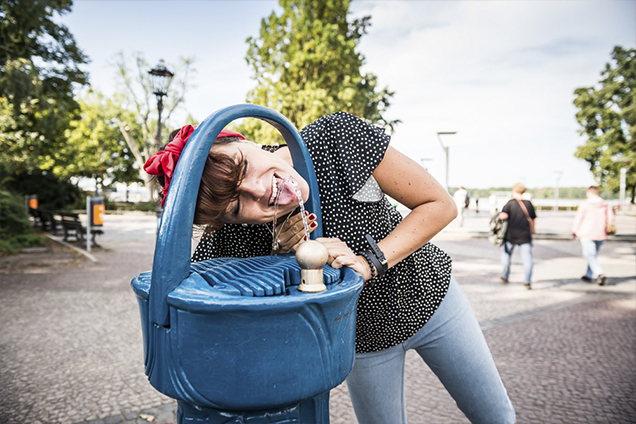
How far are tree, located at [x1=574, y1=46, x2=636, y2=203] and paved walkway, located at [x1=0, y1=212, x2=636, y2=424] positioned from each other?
35699 mm

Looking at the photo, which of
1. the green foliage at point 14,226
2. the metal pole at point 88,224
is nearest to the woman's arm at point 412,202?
the metal pole at point 88,224

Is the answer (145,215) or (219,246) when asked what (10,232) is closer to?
(219,246)

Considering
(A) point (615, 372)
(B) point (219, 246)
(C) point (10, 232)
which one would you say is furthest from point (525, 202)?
(C) point (10, 232)

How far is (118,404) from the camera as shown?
3025 mm

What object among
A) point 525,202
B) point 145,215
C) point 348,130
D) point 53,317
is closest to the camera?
point 348,130

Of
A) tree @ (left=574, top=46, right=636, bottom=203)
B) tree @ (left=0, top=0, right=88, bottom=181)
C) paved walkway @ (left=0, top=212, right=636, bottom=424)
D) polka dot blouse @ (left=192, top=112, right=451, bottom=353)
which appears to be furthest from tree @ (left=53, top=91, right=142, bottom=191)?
tree @ (left=574, top=46, right=636, bottom=203)

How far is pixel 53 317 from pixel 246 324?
18.4 feet

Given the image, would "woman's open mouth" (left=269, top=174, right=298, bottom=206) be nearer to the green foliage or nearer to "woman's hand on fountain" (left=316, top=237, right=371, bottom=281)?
"woman's hand on fountain" (left=316, top=237, right=371, bottom=281)

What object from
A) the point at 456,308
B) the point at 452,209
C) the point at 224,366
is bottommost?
the point at 456,308

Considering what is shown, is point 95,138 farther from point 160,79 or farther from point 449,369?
point 449,369

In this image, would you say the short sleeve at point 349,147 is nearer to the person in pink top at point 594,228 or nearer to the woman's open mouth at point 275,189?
the woman's open mouth at point 275,189

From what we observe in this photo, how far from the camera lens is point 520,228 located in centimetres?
698

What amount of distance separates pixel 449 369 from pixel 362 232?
65 cm

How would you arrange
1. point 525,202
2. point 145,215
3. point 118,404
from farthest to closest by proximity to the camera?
point 145,215
point 525,202
point 118,404
